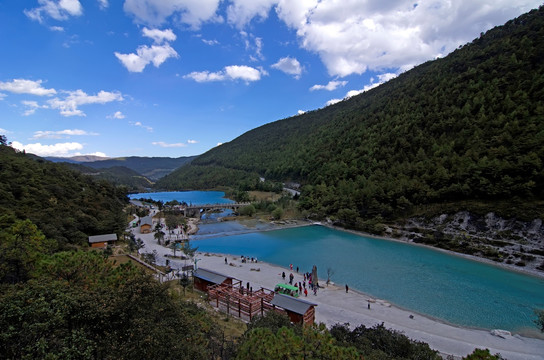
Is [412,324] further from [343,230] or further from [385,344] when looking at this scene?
[343,230]

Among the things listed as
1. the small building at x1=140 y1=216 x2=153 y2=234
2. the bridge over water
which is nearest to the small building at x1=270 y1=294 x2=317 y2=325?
the small building at x1=140 y1=216 x2=153 y2=234

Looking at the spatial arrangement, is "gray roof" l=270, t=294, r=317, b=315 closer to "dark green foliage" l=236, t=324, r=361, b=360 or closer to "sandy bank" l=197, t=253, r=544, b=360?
"sandy bank" l=197, t=253, r=544, b=360

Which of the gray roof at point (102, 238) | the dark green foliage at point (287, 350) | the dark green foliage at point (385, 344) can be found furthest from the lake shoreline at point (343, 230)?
the dark green foliage at point (287, 350)

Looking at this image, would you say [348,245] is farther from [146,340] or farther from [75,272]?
[146,340]

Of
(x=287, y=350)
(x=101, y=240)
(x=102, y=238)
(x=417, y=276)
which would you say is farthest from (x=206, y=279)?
(x=417, y=276)

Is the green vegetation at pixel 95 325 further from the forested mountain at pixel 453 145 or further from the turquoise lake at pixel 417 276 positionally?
Result: the forested mountain at pixel 453 145

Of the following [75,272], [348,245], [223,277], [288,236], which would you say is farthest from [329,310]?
[288,236]
